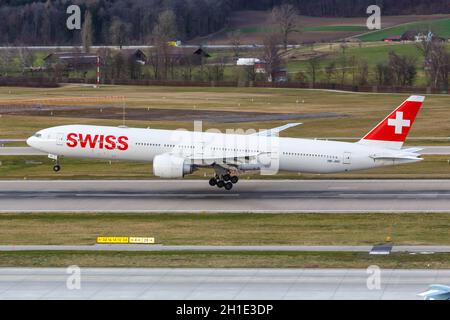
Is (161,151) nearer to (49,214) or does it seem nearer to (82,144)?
(82,144)

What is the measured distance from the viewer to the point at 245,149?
71.0 m

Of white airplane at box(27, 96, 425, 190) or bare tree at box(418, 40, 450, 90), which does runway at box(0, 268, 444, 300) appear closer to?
white airplane at box(27, 96, 425, 190)

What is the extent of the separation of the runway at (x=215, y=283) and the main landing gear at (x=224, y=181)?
28.1m

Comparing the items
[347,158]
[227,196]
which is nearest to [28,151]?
[227,196]

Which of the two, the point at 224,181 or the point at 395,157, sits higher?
the point at 395,157

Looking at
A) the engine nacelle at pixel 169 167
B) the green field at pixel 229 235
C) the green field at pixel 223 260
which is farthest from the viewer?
the engine nacelle at pixel 169 167

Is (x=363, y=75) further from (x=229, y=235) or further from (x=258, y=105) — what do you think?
(x=229, y=235)

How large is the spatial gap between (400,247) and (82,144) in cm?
Result: 2977

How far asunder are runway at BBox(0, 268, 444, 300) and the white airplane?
27.4m

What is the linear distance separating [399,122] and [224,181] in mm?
13170

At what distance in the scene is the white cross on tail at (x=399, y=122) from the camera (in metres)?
70.9

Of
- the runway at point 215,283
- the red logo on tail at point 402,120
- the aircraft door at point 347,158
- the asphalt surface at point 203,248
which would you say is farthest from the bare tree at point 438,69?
the runway at point 215,283

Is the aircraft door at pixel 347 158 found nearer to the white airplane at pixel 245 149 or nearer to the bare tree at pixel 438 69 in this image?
the white airplane at pixel 245 149

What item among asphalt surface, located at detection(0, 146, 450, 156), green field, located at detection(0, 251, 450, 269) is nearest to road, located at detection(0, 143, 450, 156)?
asphalt surface, located at detection(0, 146, 450, 156)
